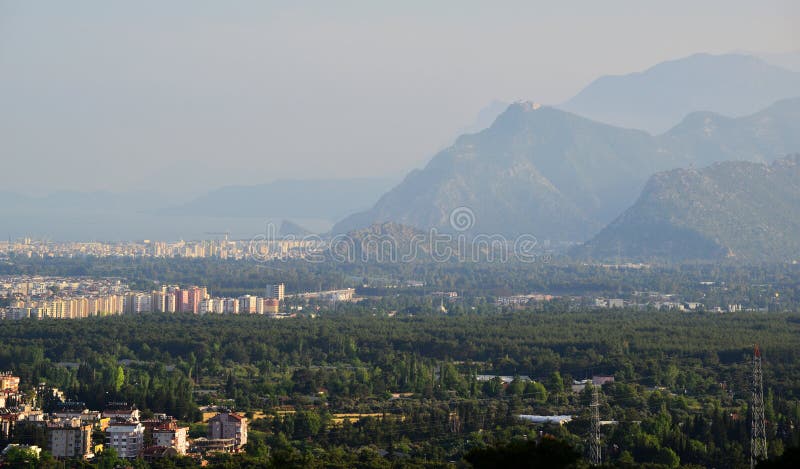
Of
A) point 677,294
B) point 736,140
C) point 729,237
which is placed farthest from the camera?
point 736,140

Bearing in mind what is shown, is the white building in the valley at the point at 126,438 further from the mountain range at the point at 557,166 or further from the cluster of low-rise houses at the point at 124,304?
the mountain range at the point at 557,166

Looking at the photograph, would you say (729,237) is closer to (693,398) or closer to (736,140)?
(736,140)

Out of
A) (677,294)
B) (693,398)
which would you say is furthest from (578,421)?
(677,294)

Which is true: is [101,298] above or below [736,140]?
below

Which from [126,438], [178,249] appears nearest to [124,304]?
[126,438]

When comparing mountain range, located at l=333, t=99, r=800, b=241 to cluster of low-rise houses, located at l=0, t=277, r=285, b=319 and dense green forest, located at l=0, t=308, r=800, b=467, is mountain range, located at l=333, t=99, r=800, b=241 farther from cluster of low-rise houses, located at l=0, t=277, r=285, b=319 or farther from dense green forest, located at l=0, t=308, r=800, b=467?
dense green forest, located at l=0, t=308, r=800, b=467

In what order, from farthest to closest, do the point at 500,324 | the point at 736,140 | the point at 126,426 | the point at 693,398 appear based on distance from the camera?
the point at 736,140, the point at 500,324, the point at 693,398, the point at 126,426

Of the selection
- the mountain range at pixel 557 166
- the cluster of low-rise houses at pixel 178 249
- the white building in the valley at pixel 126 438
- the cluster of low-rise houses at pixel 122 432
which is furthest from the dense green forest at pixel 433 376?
the mountain range at pixel 557 166
